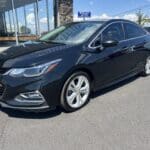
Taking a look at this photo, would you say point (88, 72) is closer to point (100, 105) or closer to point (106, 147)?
point (100, 105)

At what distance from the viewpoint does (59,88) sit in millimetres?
4555

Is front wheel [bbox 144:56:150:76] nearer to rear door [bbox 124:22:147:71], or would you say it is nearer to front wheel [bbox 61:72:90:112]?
rear door [bbox 124:22:147:71]

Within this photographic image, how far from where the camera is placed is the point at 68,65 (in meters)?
4.66

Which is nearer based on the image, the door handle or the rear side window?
the door handle

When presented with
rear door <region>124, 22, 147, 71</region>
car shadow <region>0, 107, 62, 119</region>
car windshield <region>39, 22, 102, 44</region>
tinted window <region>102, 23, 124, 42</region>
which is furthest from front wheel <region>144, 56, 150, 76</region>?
car shadow <region>0, 107, 62, 119</region>

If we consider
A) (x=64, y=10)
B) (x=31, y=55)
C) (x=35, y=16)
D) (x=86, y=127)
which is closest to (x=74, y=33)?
(x=31, y=55)

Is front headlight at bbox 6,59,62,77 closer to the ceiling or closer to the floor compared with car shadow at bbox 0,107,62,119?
closer to the ceiling

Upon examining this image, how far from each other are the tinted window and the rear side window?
235mm

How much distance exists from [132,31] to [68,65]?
252 centimetres

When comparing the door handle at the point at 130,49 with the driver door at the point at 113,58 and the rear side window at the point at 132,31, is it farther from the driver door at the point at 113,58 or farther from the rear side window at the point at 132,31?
the rear side window at the point at 132,31

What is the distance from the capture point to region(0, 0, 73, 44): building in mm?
13906

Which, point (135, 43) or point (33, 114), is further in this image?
point (135, 43)

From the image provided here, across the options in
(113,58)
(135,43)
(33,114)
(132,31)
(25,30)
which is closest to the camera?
(33,114)

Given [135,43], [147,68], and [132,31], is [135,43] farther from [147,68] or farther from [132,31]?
[147,68]
